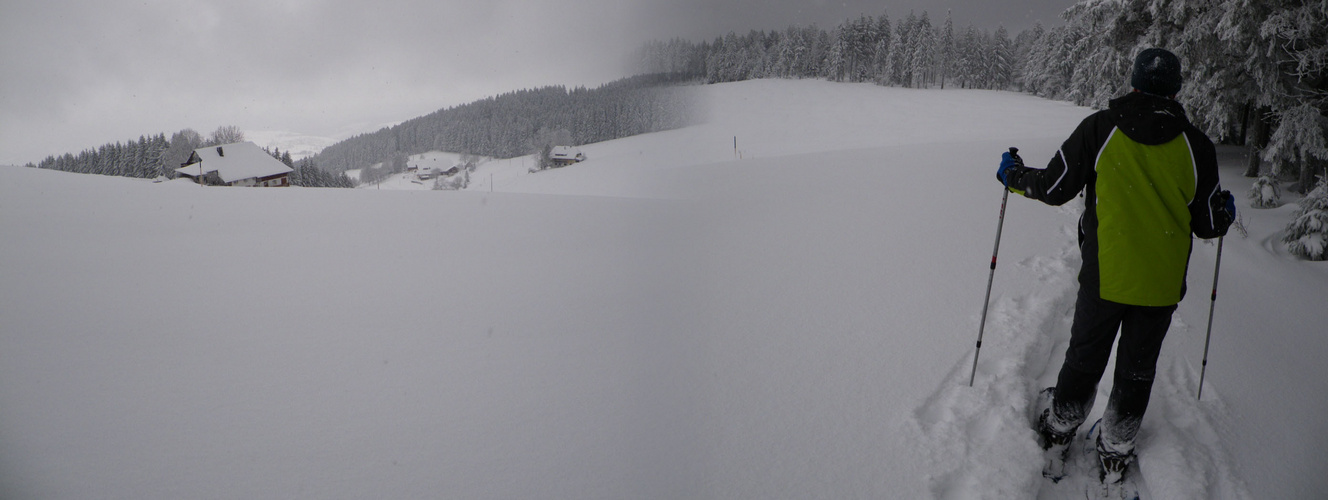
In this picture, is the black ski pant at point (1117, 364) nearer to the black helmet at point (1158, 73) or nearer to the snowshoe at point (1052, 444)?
the snowshoe at point (1052, 444)

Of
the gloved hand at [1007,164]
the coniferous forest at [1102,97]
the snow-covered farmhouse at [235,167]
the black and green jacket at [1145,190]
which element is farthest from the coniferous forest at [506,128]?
the black and green jacket at [1145,190]

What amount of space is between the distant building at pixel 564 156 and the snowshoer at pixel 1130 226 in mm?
3409

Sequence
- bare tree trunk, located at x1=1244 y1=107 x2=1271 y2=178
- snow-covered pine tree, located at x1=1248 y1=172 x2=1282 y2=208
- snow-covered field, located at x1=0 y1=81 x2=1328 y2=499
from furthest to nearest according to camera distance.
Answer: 1. bare tree trunk, located at x1=1244 y1=107 x2=1271 y2=178
2. snow-covered pine tree, located at x1=1248 y1=172 x2=1282 y2=208
3. snow-covered field, located at x1=0 y1=81 x2=1328 y2=499

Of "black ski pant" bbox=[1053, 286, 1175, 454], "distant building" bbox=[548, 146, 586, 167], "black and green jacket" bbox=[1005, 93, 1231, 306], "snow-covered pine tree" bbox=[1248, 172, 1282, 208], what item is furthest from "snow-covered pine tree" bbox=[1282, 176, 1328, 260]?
"distant building" bbox=[548, 146, 586, 167]

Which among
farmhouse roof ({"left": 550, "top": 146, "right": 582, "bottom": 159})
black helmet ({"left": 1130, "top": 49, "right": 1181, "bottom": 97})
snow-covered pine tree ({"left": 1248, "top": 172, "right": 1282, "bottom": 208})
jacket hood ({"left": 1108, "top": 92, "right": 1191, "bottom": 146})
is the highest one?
black helmet ({"left": 1130, "top": 49, "right": 1181, "bottom": 97})

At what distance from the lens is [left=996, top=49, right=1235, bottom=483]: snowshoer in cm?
204

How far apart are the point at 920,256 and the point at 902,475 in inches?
106

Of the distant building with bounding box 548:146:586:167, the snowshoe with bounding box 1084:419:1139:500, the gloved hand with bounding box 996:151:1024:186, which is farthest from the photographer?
the distant building with bounding box 548:146:586:167

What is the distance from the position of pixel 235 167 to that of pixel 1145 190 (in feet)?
26.3

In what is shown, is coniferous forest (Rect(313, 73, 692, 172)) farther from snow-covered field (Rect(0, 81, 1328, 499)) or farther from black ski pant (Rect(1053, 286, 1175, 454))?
black ski pant (Rect(1053, 286, 1175, 454))

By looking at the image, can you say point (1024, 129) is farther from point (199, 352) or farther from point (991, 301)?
point (199, 352)

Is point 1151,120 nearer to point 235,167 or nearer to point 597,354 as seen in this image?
point 597,354

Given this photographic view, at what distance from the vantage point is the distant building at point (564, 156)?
4.84 meters

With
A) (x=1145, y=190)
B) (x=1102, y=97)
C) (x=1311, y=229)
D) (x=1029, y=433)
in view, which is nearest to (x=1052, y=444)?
(x=1029, y=433)
